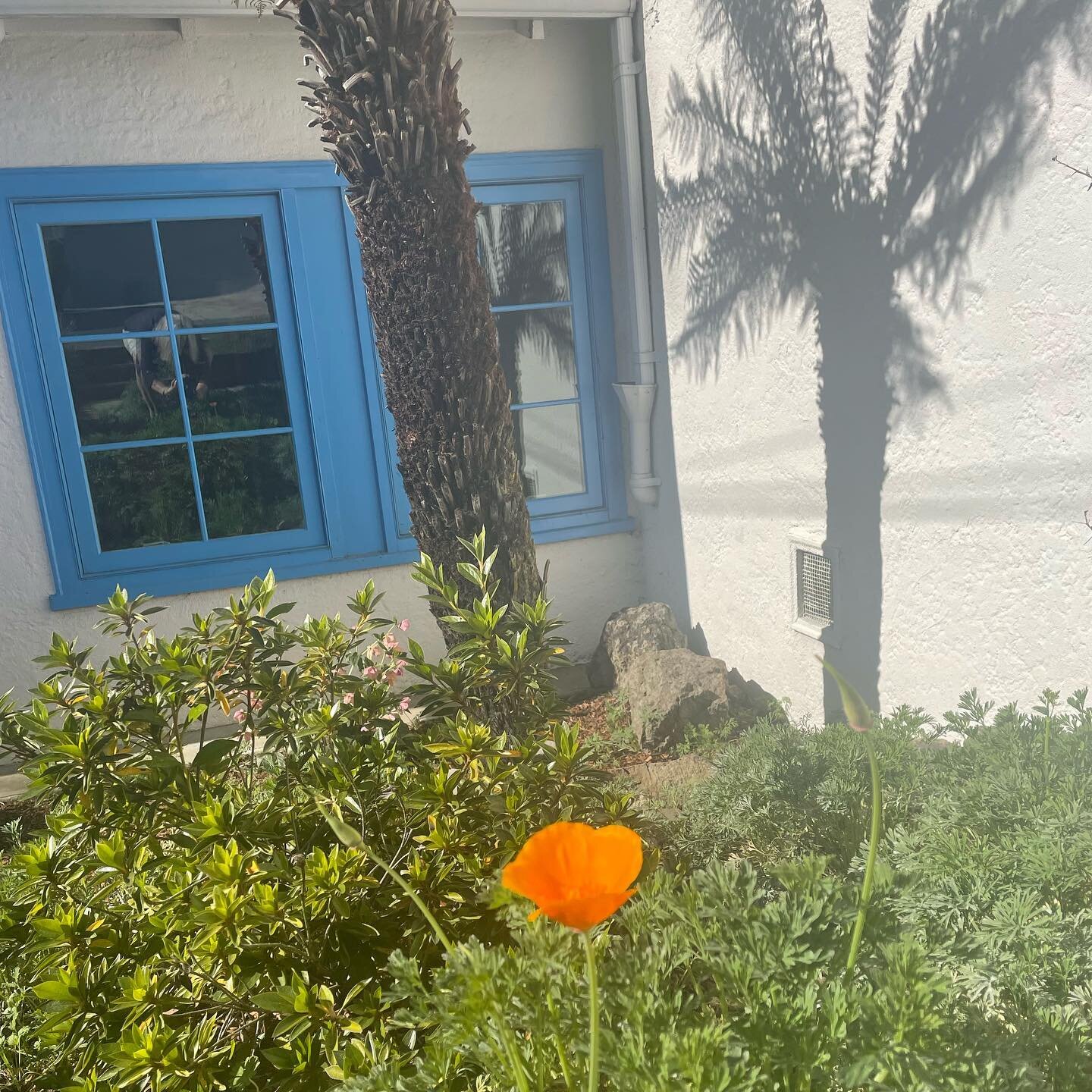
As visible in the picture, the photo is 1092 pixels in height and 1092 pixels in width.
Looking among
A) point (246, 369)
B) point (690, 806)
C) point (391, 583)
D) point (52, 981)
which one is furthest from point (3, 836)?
point (690, 806)

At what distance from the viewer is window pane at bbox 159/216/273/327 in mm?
4598

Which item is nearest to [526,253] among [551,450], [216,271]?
[551,450]

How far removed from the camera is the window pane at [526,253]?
5020mm

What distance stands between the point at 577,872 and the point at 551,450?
4398mm

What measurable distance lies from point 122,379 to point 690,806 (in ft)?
12.1

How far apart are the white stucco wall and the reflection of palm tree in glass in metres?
0.32

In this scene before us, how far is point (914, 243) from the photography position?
2.92 m

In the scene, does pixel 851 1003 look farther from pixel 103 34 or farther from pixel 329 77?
pixel 103 34

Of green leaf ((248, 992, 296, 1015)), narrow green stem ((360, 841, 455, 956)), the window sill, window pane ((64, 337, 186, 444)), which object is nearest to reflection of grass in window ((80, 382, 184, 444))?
window pane ((64, 337, 186, 444))

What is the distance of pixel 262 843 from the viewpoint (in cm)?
179

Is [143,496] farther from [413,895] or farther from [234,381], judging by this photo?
[413,895]

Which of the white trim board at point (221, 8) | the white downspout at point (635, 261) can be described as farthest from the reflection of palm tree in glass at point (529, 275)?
the white trim board at point (221, 8)

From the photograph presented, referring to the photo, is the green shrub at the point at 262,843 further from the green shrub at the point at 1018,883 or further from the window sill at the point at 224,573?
the window sill at the point at 224,573

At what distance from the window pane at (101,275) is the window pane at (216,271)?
0.10m
